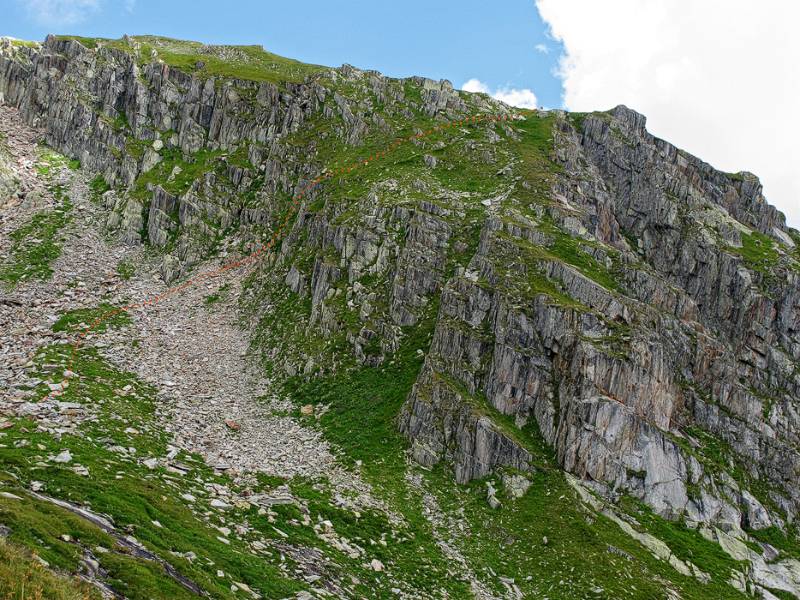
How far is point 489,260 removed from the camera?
166ft

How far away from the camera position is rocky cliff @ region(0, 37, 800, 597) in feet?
131

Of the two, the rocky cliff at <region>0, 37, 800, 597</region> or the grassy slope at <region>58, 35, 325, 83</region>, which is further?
the grassy slope at <region>58, 35, 325, 83</region>

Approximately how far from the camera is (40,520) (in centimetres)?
1825

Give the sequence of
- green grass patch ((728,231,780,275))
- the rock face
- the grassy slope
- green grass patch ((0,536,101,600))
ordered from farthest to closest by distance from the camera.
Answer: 1. the grassy slope
2. green grass patch ((728,231,780,275))
3. the rock face
4. green grass patch ((0,536,101,600))

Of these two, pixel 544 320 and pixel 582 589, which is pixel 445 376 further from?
pixel 582 589

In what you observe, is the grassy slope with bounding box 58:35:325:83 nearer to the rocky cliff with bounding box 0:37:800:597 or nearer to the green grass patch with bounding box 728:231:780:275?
the rocky cliff with bounding box 0:37:800:597

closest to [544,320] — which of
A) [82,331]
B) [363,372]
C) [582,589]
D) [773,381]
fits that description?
[363,372]

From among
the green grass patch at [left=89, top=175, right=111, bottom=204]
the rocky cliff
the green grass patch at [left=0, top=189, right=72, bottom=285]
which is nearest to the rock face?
the rocky cliff

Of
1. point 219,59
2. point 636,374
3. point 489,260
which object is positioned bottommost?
point 636,374

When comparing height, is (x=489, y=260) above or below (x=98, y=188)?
above

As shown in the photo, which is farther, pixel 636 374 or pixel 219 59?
pixel 219 59

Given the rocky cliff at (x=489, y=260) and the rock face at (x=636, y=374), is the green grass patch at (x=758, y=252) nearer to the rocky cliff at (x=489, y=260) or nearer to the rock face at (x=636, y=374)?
the rock face at (x=636, y=374)

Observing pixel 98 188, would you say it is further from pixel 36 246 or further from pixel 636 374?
pixel 636 374

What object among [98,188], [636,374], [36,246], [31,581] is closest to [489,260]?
[636,374]
